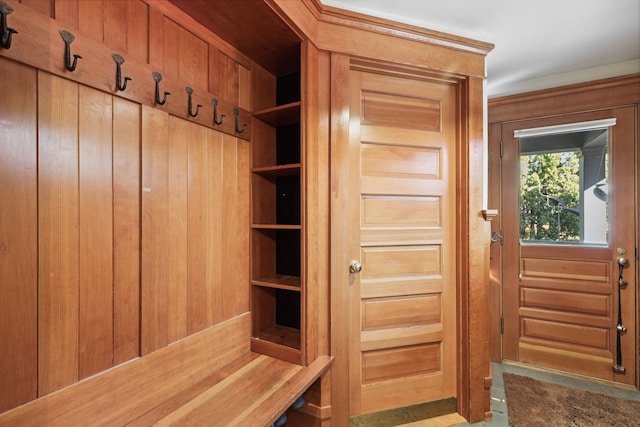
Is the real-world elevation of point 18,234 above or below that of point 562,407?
above

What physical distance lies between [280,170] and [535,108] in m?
2.37

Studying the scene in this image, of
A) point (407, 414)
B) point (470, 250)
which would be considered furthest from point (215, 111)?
point (407, 414)

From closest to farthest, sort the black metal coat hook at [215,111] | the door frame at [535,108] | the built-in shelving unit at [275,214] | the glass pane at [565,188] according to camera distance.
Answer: the black metal coat hook at [215,111]
the built-in shelving unit at [275,214]
the door frame at [535,108]
the glass pane at [565,188]

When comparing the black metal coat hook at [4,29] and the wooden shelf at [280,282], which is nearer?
the black metal coat hook at [4,29]

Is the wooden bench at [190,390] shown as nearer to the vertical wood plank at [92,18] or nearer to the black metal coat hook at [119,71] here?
the black metal coat hook at [119,71]

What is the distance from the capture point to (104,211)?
0.92 m

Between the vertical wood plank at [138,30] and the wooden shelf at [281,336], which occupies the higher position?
the vertical wood plank at [138,30]

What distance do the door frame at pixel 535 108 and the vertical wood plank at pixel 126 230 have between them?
2.71 metres

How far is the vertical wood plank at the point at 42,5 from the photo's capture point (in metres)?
0.76

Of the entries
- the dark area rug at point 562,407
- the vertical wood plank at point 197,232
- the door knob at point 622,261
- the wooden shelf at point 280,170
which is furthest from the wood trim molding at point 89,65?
the door knob at point 622,261

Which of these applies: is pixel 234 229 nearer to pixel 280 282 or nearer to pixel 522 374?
pixel 280 282

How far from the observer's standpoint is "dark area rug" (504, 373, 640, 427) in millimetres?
1827

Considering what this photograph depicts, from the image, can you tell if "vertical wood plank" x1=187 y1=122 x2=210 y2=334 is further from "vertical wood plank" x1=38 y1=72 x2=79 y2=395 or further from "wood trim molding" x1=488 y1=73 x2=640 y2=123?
"wood trim molding" x1=488 y1=73 x2=640 y2=123

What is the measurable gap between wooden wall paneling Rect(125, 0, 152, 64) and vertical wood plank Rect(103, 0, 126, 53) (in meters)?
0.01
